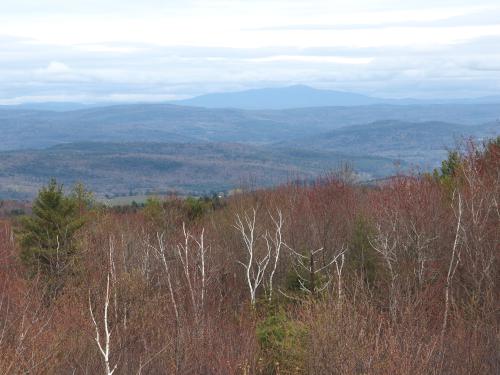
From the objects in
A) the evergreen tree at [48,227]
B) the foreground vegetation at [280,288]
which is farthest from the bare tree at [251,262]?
the evergreen tree at [48,227]

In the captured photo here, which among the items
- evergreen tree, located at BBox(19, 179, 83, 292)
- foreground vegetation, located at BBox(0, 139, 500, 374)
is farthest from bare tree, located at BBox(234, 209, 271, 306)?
evergreen tree, located at BBox(19, 179, 83, 292)

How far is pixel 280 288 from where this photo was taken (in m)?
29.4

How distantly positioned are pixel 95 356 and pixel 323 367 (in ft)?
21.7

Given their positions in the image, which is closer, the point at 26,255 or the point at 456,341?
the point at 456,341

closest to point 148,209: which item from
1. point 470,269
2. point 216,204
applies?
point 216,204

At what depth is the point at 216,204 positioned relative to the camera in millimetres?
68562

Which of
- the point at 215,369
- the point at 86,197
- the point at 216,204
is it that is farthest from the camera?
the point at 216,204

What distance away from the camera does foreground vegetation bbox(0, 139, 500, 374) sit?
15516mm

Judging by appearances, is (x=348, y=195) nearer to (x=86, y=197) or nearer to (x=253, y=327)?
(x=86, y=197)

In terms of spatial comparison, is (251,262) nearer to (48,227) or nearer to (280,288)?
(280,288)

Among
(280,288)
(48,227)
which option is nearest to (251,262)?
(280,288)

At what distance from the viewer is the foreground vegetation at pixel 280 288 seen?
1552cm

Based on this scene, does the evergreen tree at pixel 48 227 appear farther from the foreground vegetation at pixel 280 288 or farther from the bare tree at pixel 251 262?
the bare tree at pixel 251 262

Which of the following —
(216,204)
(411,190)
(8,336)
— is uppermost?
(411,190)
